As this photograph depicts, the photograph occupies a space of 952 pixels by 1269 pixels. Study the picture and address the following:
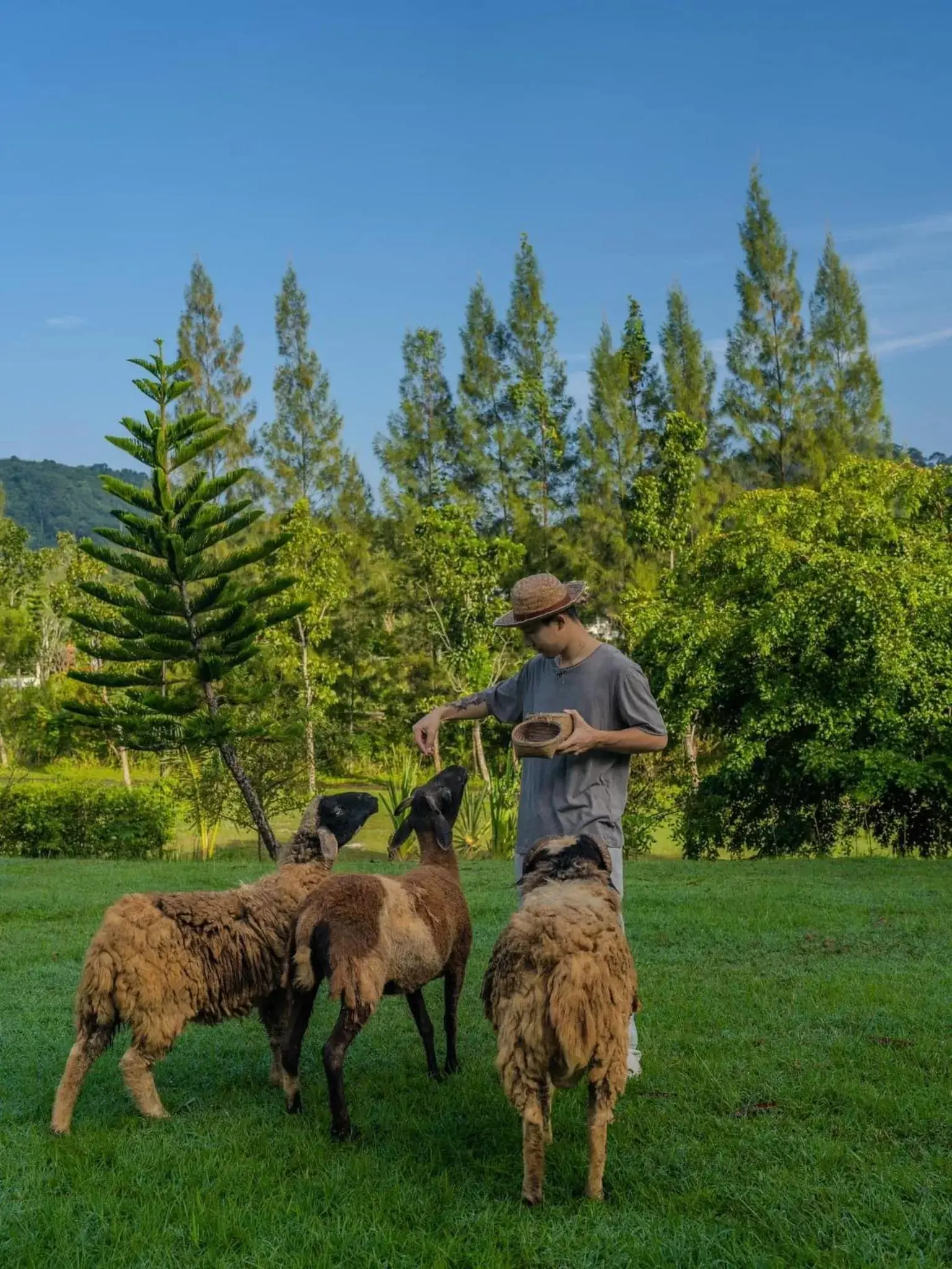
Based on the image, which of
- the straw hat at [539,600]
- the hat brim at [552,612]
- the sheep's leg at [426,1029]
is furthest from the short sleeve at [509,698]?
the sheep's leg at [426,1029]

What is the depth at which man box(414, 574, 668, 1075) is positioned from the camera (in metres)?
3.98

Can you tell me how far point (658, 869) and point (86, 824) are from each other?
799 cm

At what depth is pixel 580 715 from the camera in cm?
390

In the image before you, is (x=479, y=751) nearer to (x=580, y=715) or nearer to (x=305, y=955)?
(x=305, y=955)

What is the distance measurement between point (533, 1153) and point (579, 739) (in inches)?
50.9

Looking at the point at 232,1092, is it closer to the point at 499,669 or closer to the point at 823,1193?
the point at 823,1193

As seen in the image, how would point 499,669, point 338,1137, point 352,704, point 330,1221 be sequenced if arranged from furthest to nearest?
point 352,704
point 499,669
point 338,1137
point 330,1221

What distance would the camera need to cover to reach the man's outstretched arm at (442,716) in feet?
14.8

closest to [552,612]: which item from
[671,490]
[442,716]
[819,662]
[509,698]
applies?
[509,698]

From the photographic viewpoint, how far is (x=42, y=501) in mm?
146250

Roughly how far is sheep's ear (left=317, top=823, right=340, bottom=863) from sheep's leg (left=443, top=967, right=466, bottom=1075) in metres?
0.69

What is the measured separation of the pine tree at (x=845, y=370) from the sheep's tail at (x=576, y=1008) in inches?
1234

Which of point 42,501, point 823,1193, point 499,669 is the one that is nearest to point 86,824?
point 499,669

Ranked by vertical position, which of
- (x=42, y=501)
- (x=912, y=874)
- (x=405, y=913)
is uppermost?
(x=42, y=501)
